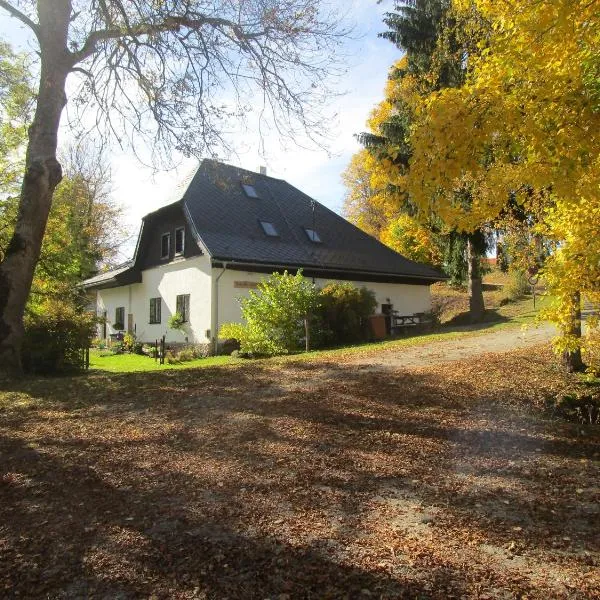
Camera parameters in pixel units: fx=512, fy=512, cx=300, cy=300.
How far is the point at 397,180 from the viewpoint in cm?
454

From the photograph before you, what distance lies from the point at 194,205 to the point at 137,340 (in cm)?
722

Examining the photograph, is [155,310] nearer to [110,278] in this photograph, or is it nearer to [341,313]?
[110,278]

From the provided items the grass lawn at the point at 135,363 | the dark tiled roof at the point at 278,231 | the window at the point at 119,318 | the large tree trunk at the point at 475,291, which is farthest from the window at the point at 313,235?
the window at the point at 119,318

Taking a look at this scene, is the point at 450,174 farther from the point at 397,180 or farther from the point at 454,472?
the point at 454,472

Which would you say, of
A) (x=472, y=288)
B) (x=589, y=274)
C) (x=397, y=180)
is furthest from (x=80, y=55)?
(x=472, y=288)

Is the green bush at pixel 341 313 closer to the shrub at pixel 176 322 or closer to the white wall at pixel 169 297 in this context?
the white wall at pixel 169 297

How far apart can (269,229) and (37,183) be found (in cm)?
1201

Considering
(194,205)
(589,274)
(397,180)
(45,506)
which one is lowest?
(45,506)

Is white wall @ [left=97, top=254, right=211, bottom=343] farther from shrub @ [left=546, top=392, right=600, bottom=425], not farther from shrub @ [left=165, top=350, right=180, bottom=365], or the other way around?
shrub @ [left=546, top=392, right=600, bottom=425]

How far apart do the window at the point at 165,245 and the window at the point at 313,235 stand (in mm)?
5860

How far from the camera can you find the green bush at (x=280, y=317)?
1495cm

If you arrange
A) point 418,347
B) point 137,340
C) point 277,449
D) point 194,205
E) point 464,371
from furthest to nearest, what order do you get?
point 137,340 → point 194,205 → point 418,347 → point 464,371 → point 277,449

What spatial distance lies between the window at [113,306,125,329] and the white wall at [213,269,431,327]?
8.82 m

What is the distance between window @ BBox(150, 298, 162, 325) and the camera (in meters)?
22.1
